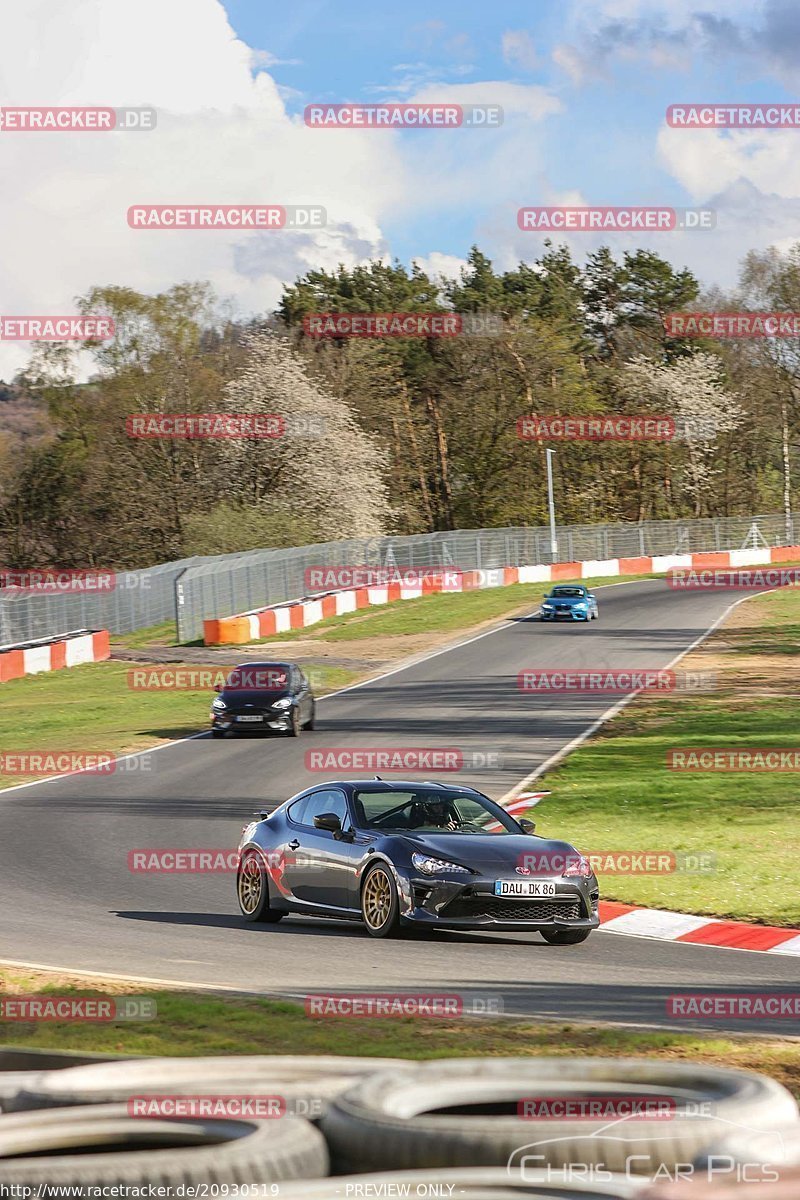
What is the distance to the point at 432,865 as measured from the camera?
1342 centimetres

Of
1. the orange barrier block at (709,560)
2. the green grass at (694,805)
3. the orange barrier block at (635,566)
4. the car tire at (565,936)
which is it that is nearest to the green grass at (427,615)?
the orange barrier block at (635,566)

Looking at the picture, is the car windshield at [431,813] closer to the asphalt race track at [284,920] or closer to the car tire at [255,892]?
the asphalt race track at [284,920]

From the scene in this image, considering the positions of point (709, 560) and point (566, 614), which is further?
point (709, 560)

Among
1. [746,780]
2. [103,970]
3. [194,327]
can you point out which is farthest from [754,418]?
[103,970]

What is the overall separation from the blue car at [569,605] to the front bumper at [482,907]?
3870 centimetres

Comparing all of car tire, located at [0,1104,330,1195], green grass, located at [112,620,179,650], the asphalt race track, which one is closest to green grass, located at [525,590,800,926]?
the asphalt race track

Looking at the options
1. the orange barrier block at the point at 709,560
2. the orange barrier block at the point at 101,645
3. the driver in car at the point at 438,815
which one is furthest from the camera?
the orange barrier block at the point at 709,560

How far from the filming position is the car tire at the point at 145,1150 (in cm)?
521

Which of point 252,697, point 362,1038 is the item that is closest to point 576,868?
point 362,1038

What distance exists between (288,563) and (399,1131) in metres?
55.5

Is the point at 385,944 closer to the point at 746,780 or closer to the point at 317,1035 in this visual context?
the point at 317,1035

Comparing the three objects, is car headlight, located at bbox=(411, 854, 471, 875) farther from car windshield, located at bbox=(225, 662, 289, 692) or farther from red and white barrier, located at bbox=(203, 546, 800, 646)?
red and white barrier, located at bbox=(203, 546, 800, 646)

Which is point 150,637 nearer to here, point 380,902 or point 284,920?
point 284,920

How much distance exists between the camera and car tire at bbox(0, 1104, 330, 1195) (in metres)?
5.21
